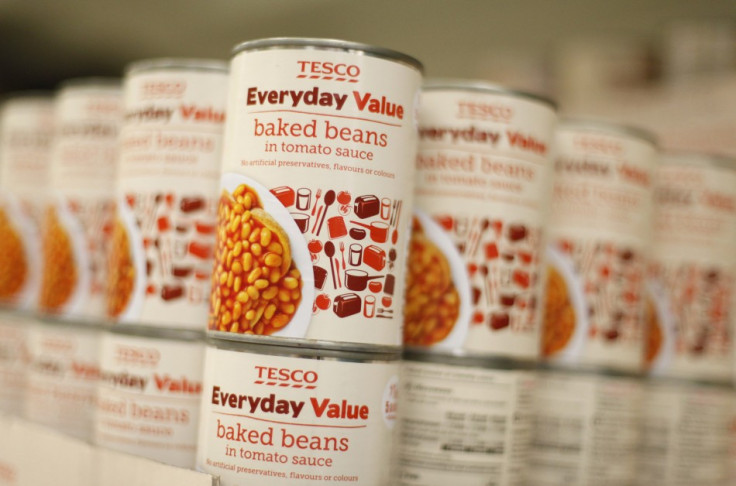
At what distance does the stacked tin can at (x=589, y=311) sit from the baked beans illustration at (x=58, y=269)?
70cm

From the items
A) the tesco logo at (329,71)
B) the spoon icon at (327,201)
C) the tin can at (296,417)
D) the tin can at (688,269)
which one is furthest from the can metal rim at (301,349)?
the tin can at (688,269)

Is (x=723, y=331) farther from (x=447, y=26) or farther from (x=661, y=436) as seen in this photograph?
(x=447, y=26)

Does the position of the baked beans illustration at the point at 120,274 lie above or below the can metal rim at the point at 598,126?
below

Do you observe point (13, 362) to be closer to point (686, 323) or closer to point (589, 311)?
point (589, 311)

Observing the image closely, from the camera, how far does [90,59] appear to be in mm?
2771

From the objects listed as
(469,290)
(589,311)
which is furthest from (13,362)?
(589,311)

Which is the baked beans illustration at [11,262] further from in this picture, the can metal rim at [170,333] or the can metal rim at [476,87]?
the can metal rim at [476,87]

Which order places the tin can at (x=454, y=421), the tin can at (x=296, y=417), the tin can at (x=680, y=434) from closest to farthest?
the tin can at (x=296, y=417)
the tin can at (x=454, y=421)
the tin can at (x=680, y=434)

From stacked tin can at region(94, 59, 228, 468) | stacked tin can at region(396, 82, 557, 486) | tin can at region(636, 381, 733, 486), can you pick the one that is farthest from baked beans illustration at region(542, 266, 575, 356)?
stacked tin can at region(94, 59, 228, 468)

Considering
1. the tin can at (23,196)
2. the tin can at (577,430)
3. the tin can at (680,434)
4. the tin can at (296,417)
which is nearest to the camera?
the tin can at (296,417)

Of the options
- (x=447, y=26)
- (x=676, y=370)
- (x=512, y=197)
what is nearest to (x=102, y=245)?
(x=512, y=197)

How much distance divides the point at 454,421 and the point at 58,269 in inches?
25.4

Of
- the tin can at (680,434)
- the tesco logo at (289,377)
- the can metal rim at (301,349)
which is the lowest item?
the tin can at (680,434)

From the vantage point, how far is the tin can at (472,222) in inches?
38.5
